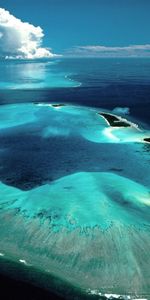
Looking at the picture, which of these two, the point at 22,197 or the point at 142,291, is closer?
the point at 142,291

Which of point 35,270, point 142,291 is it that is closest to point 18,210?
point 35,270

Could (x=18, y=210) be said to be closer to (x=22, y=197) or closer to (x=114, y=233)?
(x=22, y=197)

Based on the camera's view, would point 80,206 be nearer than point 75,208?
No

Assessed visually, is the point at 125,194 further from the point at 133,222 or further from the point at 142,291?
the point at 142,291

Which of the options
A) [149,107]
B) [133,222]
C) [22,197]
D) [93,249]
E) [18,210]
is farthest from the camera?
[149,107]

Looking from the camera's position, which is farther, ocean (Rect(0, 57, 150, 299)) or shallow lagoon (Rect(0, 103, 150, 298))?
shallow lagoon (Rect(0, 103, 150, 298))

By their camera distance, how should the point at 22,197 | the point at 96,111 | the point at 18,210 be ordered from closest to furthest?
1. the point at 18,210
2. the point at 22,197
3. the point at 96,111
